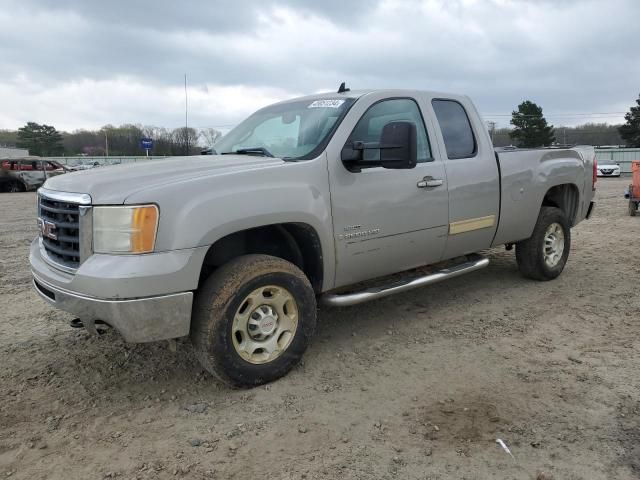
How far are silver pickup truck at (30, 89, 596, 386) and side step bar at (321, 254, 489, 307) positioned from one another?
15 millimetres

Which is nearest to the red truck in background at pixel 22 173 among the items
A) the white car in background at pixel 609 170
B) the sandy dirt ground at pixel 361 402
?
the sandy dirt ground at pixel 361 402

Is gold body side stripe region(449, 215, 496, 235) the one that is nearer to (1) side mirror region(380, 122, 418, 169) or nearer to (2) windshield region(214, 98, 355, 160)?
(1) side mirror region(380, 122, 418, 169)

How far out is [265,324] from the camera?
3441 millimetres

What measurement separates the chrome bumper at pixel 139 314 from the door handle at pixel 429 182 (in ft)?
6.96

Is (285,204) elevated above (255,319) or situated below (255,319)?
above

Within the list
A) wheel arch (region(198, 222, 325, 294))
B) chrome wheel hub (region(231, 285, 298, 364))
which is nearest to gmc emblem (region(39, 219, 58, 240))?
wheel arch (region(198, 222, 325, 294))

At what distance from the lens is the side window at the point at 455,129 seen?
4699 mm

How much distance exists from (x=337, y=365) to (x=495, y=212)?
7.51 ft

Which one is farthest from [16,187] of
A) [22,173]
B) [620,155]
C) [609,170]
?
[620,155]

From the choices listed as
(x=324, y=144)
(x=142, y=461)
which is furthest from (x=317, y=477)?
(x=324, y=144)

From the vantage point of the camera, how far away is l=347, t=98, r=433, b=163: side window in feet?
13.2

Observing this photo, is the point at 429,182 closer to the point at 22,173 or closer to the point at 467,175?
the point at 467,175

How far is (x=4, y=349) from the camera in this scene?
4141mm

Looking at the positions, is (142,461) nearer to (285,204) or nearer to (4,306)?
(285,204)
